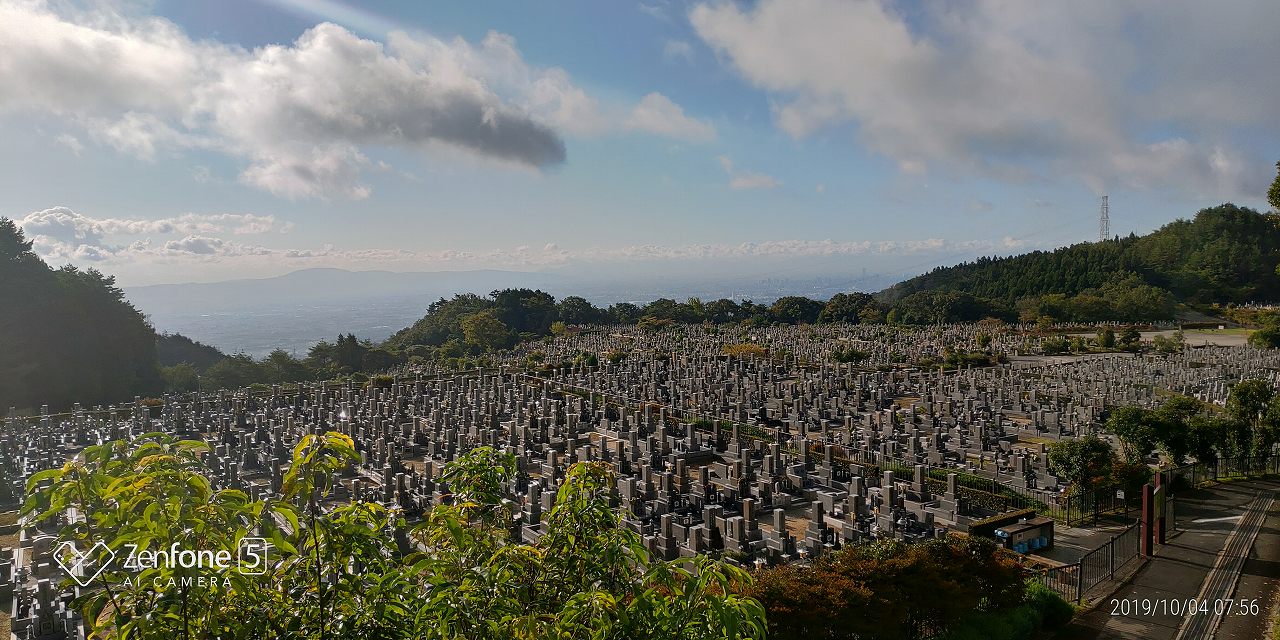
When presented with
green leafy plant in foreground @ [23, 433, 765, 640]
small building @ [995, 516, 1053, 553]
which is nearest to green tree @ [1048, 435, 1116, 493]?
small building @ [995, 516, 1053, 553]

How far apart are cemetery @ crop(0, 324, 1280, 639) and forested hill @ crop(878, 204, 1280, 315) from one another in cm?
4983

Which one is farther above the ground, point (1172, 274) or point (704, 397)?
point (1172, 274)

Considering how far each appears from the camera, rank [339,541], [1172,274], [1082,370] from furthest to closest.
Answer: [1172,274], [1082,370], [339,541]

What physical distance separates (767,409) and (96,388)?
1363 inches

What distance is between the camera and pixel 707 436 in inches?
899

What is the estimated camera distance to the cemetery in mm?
13578

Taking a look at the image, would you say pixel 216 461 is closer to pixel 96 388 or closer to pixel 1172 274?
pixel 96 388

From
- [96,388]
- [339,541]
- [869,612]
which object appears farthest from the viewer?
[96,388]

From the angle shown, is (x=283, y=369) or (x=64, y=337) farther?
(x=283, y=369)

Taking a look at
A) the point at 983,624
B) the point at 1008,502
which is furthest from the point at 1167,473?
the point at 983,624

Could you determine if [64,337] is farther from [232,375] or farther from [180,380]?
[232,375]

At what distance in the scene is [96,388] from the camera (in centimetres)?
3325
